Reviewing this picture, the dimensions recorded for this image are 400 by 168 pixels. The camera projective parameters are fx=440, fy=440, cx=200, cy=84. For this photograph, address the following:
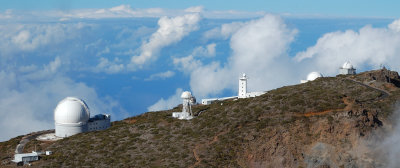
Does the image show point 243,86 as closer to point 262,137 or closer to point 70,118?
point 70,118

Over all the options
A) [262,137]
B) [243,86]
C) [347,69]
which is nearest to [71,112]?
[262,137]

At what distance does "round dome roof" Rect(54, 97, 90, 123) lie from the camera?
64.6 metres

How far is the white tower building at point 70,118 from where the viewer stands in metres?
64.6

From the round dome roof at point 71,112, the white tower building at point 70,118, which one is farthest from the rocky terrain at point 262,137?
the round dome roof at point 71,112

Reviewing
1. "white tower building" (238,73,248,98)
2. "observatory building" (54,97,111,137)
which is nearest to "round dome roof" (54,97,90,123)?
"observatory building" (54,97,111,137)

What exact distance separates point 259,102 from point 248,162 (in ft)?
54.2

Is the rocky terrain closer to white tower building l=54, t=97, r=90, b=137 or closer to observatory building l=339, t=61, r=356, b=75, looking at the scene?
white tower building l=54, t=97, r=90, b=137

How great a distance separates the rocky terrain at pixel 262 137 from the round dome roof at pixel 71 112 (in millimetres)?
3972

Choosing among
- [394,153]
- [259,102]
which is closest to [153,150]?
[259,102]

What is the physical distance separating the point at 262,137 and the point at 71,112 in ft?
Answer: 102

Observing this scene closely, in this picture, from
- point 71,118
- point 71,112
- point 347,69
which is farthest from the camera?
point 347,69

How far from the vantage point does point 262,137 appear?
46.7 m

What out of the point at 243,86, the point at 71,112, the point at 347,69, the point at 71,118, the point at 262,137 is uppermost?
the point at 347,69

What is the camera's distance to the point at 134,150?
50.6 metres
